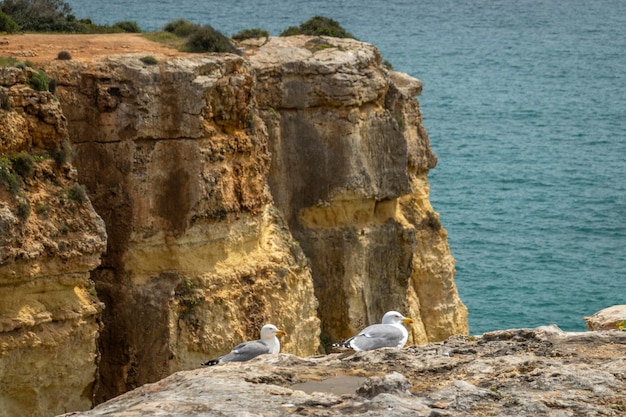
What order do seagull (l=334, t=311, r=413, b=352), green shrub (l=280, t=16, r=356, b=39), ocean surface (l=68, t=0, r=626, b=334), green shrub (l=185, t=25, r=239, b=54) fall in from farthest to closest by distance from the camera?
ocean surface (l=68, t=0, r=626, b=334) → green shrub (l=280, t=16, r=356, b=39) → green shrub (l=185, t=25, r=239, b=54) → seagull (l=334, t=311, r=413, b=352)

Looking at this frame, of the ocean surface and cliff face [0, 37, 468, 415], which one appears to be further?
the ocean surface

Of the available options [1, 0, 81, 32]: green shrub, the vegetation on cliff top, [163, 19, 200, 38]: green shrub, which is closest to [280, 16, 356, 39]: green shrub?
the vegetation on cliff top

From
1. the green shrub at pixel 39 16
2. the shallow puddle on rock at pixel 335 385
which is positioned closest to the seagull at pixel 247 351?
the shallow puddle on rock at pixel 335 385

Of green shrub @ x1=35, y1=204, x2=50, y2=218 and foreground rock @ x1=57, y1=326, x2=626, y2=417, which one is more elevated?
Result: foreground rock @ x1=57, y1=326, x2=626, y2=417

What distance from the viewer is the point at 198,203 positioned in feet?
117

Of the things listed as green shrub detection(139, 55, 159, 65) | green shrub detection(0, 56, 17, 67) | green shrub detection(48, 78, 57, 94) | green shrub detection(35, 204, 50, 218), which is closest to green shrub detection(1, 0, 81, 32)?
green shrub detection(139, 55, 159, 65)

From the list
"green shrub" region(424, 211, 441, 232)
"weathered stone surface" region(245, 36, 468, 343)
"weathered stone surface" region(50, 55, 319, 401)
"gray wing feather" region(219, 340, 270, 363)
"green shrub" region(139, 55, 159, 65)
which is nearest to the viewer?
"gray wing feather" region(219, 340, 270, 363)

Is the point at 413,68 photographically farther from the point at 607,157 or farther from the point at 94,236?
the point at 94,236

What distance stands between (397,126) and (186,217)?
36.8ft

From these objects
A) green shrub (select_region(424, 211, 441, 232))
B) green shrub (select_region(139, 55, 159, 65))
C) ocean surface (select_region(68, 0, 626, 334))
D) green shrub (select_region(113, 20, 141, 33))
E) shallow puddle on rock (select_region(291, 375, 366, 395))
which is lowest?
ocean surface (select_region(68, 0, 626, 334))

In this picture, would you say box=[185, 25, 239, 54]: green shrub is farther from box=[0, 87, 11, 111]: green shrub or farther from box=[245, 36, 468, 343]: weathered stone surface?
box=[0, 87, 11, 111]: green shrub

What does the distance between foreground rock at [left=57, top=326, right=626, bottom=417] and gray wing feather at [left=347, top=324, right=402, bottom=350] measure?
10.7 feet

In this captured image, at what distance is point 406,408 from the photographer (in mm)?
16875

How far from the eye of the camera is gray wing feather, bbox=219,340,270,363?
22953 mm
